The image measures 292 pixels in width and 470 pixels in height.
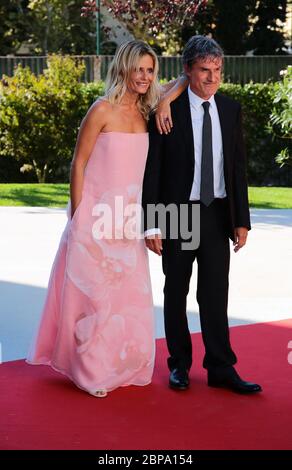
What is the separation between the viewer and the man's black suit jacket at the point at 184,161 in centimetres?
498

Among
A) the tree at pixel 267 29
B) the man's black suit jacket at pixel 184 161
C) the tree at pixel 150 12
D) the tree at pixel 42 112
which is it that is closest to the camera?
the man's black suit jacket at pixel 184 161

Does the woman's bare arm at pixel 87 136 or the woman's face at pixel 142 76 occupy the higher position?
the woman's face at pixel 142 76

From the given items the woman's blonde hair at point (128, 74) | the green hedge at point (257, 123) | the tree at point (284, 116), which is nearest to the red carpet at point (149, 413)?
the woman's blonde hair at point (128, 74)

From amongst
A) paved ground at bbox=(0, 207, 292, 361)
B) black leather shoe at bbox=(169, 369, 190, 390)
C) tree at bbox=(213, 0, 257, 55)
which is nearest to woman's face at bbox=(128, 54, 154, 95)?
black leather shoe at bbox=(169, 369, 190, 390)

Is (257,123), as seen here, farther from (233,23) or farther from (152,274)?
(233,23)

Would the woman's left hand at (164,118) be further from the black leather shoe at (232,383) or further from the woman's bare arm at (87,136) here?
the black leather shoe at (232,383)

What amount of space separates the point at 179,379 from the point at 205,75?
5.28 feet

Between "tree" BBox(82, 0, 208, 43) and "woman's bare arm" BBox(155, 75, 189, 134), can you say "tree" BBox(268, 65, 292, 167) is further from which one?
"woman's bare arm" BBox(155, 75, 189, 134)

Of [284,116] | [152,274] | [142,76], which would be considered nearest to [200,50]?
[142,76]

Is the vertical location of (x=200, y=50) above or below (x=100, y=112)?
above

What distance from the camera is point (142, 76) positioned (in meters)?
4.94

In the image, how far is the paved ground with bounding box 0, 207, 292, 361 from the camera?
690 cm

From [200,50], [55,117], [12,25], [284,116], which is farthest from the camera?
[12,25]

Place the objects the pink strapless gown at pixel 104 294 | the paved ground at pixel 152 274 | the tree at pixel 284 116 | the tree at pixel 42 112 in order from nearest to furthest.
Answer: the pink strapless gown at pixel 104 294 < the paved ground at pixel 152 274 < the tree at pixel 284 116 < the tree at pixel 42 112
